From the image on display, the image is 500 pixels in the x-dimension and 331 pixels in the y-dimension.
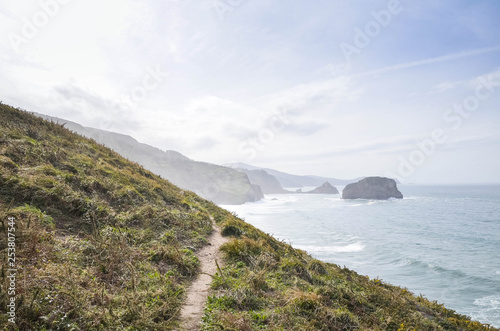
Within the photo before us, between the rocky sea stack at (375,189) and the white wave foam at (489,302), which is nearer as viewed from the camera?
the white wave foam at (489,302)

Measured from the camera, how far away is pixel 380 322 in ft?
23.2

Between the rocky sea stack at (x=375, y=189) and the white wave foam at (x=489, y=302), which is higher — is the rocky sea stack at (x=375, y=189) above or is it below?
above

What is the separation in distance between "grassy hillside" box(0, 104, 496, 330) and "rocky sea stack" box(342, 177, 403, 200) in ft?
575

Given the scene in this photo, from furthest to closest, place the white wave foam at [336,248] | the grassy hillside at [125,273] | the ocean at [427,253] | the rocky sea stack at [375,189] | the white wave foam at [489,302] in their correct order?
1. the rocky sea stack at [375,189]
2. the white wave foam at [336,248]
3. the ocean at [427,253]
4. the white wave foam at [489,302]
5. the grassy hillside at [125,273]

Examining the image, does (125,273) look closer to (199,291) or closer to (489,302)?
(199,291)

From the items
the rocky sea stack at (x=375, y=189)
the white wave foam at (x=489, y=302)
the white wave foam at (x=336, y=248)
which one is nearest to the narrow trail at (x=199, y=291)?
the white wave foam at (x=489, y=302)

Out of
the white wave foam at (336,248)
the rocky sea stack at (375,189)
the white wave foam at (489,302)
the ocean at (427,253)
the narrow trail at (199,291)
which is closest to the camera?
the narrow trail at (199,291)

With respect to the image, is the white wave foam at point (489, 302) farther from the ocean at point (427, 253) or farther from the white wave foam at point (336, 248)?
the white wave foam at point (336, 248)

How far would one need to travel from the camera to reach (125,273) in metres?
6.37

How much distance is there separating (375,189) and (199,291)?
18450 cm

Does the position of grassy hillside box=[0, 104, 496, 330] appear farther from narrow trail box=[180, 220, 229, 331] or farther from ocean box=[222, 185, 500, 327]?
ocean box=[222, 185, 500, 327]

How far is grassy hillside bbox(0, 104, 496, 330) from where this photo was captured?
182 inches

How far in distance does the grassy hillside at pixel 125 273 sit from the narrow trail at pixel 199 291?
0.23m

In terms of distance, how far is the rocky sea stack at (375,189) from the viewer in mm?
164000
